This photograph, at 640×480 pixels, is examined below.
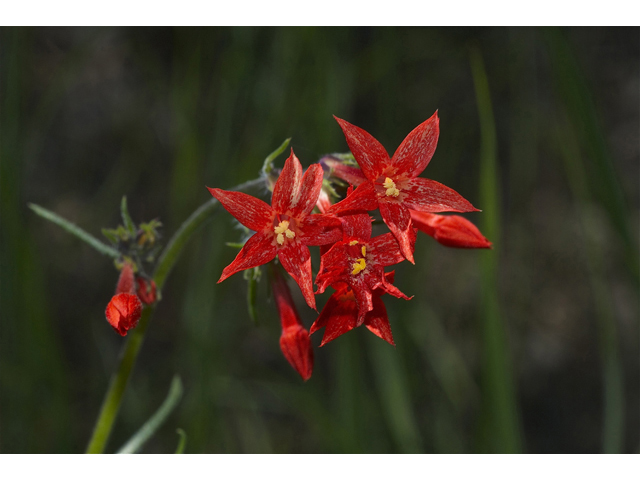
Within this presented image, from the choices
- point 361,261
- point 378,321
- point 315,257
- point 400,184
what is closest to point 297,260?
point 361,261

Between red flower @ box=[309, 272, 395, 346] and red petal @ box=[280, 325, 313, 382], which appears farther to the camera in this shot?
red petal @ box=[280, 325, 313, 382]

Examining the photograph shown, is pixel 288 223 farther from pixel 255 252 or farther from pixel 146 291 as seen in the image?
pixel 146 291

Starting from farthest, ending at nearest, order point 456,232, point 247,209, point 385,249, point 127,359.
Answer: point 127,359 → point 456,232 → point 385,249 → point 247,209

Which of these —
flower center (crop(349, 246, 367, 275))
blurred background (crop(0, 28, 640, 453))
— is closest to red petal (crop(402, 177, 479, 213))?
flower center (crop(349, 246, 367, 275))

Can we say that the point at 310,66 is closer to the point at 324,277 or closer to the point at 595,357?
the point at 324,277

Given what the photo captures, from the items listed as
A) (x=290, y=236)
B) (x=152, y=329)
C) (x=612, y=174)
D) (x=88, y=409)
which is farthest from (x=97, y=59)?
(x=612, y=174)

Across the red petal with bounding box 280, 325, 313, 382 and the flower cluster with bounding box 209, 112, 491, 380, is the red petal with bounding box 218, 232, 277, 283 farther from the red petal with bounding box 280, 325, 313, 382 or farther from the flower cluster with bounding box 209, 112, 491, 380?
the red petal with bounding box 280, 325, 313, 382

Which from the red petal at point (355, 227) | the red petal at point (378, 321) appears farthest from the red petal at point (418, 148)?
the red petal at point (378, 321)
